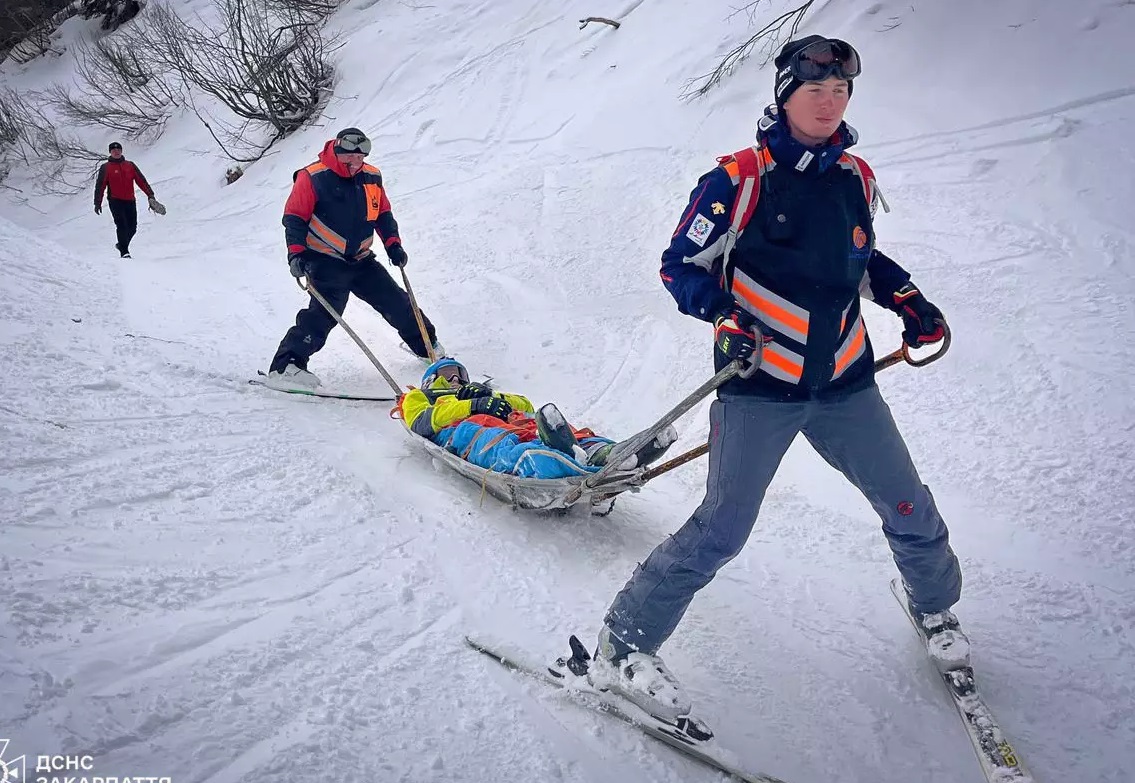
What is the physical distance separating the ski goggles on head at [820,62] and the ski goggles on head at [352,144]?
141 inches

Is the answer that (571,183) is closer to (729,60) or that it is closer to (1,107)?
(729,60)

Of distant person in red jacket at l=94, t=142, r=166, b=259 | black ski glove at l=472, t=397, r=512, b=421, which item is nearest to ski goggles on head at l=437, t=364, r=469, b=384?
black ski glove at l=472, t=397, r=512, b=421

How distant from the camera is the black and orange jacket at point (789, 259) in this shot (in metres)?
2.13

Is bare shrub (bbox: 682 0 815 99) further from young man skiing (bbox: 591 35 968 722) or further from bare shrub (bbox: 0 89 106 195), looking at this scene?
bare shrub (bbox: 0 89 106 195)

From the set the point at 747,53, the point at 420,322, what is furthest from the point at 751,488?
the point at 747,53

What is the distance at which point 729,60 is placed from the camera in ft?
29.1

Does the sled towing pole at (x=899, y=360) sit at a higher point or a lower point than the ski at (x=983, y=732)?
higher

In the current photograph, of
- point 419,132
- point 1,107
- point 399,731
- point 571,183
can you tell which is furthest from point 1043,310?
point 1,107

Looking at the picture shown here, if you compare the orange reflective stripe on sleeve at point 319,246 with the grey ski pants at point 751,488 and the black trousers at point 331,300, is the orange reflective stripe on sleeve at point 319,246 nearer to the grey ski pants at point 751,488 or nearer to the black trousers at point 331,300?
the black trousers at point 331,300

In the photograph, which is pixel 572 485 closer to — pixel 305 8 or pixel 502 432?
pixel 502 432

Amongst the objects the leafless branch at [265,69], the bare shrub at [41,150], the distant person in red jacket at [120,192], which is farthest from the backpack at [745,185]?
the bare shrub at [41,150]

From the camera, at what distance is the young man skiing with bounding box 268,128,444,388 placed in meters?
5.08

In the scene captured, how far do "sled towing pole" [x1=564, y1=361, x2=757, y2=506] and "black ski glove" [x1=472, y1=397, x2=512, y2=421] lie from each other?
100cm

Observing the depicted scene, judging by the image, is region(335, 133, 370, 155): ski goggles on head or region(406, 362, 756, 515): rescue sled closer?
region(406, 362, 756, 515): rescue sled
